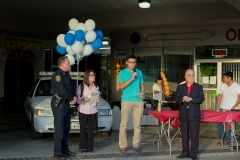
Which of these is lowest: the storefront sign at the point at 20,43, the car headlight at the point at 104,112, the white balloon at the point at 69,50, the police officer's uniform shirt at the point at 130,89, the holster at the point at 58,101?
the car headlight at the point at 104,112

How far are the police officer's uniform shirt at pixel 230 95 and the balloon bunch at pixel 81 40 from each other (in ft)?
10.7

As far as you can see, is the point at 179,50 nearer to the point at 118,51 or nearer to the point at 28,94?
the point at 118,51

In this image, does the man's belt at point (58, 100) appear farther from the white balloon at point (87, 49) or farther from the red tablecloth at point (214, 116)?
the white balloon at point (87, 49)

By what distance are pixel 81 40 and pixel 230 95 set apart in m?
3.82

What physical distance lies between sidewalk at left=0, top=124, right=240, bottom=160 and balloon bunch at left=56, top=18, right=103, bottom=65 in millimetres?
2224

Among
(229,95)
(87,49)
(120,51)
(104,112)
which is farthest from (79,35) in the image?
(120,51)

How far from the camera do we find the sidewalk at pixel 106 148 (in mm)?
8852

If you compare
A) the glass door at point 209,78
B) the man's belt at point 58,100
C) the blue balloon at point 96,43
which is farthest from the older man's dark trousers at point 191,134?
the glass door at point 209,78

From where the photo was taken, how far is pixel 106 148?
9.77 meters

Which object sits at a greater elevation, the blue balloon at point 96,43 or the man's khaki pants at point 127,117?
the blue balloon at point 96,43

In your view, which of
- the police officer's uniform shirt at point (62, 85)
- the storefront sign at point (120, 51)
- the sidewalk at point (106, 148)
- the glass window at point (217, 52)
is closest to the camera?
the police officer's uniform shirt at point (62, 85)

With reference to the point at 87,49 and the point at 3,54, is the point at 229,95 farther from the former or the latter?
the point at 3,54

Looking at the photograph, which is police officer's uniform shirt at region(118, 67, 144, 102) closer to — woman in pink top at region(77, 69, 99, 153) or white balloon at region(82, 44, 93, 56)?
woman in pink top at region(77, 69, 99, 153)

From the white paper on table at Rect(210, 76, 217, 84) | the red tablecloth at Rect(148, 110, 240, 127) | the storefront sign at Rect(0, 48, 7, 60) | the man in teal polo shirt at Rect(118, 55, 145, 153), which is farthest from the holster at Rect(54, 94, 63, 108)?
the storefront sign at Rect(0, 48, 7, 60)
